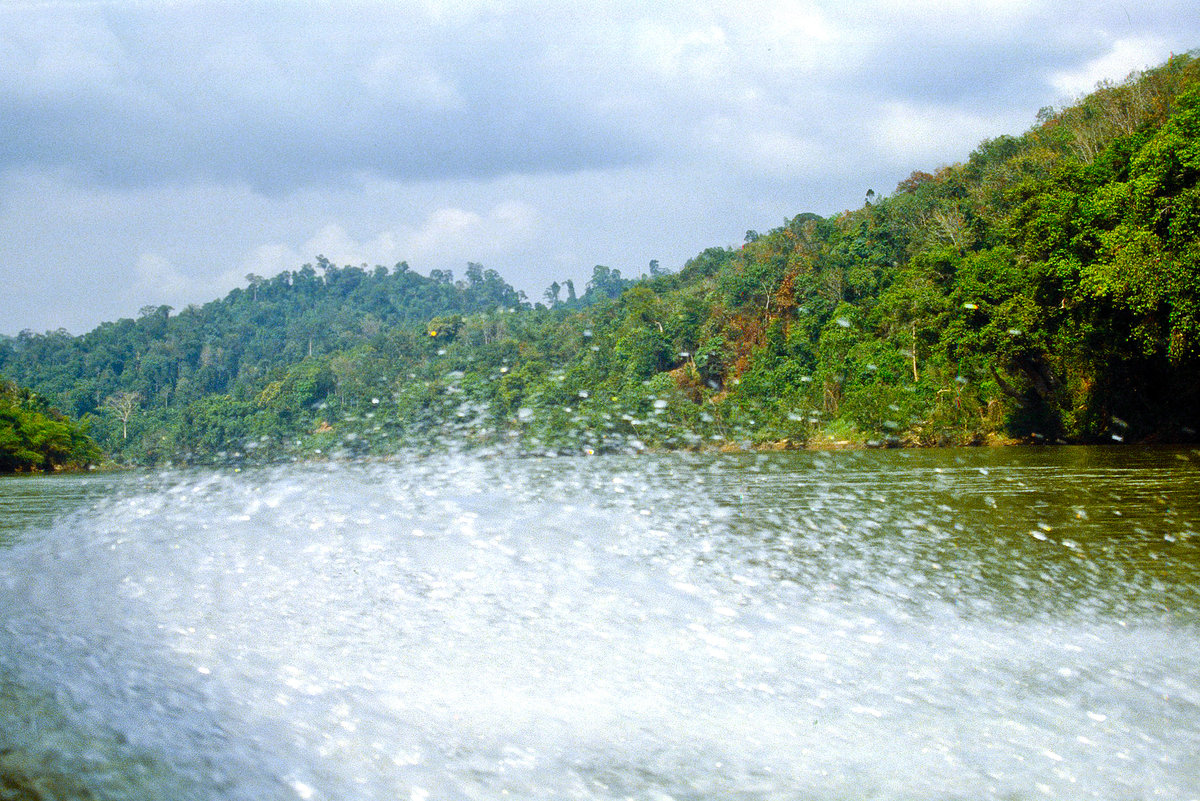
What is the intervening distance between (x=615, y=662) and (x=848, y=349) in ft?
152

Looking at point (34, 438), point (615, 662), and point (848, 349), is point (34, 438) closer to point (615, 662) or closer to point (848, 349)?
point (848, 349)

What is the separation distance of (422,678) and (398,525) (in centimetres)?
743

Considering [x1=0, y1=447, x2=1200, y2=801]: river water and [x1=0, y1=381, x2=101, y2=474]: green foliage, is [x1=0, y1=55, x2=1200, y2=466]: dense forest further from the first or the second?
[x1=0, y1=447, x2=1200, y2=801]: river water

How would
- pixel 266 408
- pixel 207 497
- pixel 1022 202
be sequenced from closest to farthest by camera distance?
pixel 207 497, pixel 1022 202, pixel 266 408

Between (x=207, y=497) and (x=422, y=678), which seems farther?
(x=207, y=497)

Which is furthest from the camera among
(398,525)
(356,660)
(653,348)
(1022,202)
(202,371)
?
(202,371)

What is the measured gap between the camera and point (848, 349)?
50188 mm

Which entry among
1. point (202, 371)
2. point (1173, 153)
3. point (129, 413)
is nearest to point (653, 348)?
point (1173, 153)

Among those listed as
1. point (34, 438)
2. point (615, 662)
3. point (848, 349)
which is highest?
point (848, 349)

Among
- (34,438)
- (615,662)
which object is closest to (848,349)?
(34,438)

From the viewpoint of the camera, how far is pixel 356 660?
19.5 feet

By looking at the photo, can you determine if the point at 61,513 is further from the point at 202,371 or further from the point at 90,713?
the point at 202,371

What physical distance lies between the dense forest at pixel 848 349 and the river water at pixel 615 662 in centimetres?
1472

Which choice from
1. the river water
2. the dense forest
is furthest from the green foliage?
the river water
